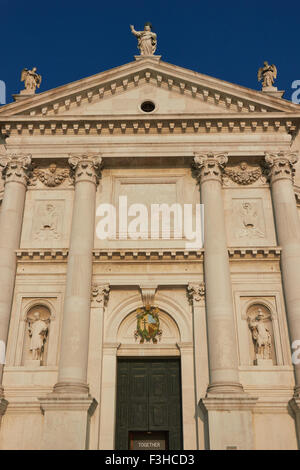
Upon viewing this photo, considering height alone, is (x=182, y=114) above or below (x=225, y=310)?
above

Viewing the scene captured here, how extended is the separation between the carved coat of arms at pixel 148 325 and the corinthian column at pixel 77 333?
2154 millimetres

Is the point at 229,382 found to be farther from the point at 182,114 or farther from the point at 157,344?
the point at 182,114

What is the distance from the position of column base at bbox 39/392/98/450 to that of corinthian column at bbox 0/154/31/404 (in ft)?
7.15

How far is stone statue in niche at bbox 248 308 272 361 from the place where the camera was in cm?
1853

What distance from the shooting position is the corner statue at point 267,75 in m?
24.0

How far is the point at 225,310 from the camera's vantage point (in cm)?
1839

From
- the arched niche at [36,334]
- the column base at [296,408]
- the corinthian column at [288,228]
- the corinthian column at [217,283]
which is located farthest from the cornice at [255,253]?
the arched niche at [36,334]

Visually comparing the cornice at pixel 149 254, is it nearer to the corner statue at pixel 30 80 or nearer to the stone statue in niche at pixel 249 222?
the stone statue in niche at pixel 249 222

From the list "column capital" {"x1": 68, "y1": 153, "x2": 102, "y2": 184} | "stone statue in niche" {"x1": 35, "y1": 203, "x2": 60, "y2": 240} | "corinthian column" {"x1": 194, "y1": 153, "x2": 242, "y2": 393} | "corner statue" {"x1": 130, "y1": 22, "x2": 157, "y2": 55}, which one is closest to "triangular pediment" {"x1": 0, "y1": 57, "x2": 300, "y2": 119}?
"corner statue" {"x1": 130, "y1": 22, "x2": 157, "y2": 55}

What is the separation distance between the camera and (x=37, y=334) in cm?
1888

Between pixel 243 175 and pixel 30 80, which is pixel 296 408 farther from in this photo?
pixel 30 80

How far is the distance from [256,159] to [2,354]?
13.2m

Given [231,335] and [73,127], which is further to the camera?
[73,127]
